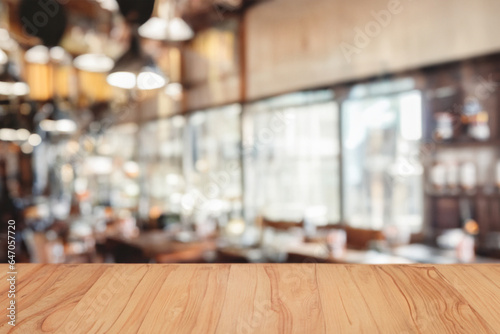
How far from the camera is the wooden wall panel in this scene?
3482 mm

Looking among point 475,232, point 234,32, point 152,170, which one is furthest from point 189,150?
point 475,232

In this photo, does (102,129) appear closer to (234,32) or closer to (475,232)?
(234,32)

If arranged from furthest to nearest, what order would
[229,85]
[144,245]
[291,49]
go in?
[229,85]
[291,49]
[144,245]

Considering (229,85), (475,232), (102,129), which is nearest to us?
(475,232)

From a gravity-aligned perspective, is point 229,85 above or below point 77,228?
above

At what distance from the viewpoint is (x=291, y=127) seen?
495cm

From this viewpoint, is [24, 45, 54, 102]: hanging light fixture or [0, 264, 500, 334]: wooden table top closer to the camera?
[0, 264, 500, 334]: wooden table top

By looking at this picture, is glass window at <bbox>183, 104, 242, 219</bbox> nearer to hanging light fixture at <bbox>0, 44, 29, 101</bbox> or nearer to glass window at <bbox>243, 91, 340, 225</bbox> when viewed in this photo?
glass window at <bbox>243, 91, 340, 225</bbox>

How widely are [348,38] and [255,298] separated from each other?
3990 mm

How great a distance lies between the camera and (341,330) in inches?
28.7

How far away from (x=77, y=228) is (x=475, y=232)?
14.9 feet

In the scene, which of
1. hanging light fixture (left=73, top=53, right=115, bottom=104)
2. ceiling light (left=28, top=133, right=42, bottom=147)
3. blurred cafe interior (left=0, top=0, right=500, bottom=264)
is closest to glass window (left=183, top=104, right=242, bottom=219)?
blurred cafe interior (left=0, top=0, right=500, bottom=264)

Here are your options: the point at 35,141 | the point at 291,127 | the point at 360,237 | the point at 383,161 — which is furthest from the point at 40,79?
the point at 360,237

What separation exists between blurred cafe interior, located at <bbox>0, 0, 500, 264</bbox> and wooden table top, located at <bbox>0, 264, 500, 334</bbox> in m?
1.17
